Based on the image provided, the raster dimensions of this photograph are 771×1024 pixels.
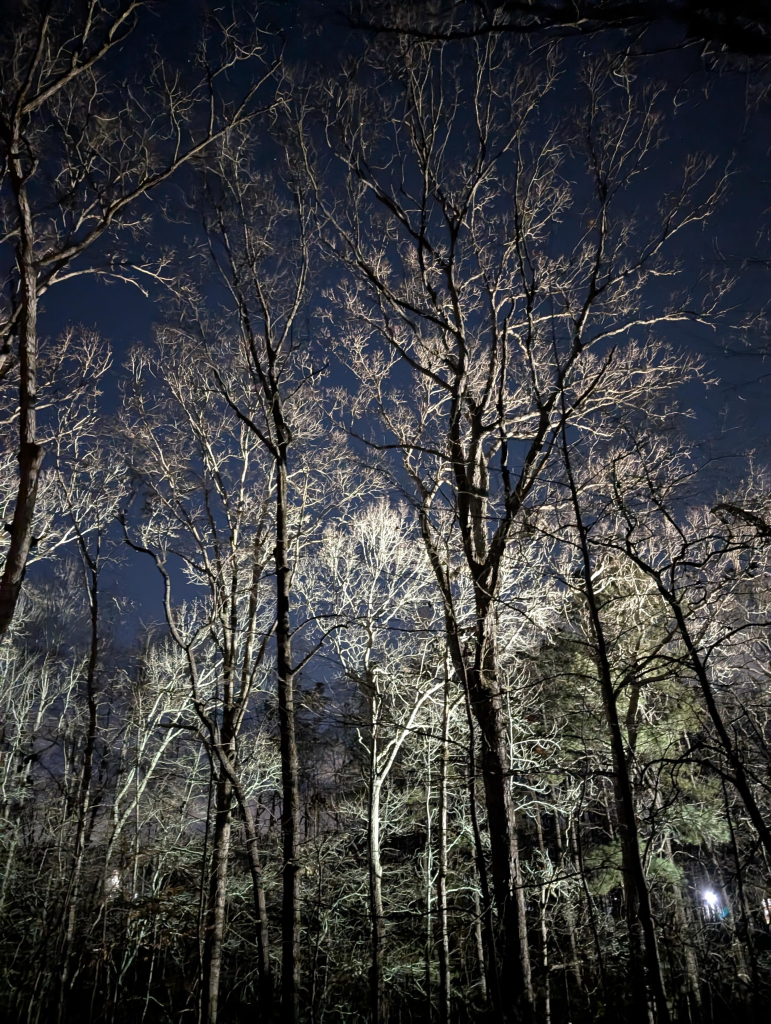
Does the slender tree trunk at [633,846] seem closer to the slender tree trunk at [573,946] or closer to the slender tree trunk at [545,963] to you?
the slender tree trunk at [573,946]

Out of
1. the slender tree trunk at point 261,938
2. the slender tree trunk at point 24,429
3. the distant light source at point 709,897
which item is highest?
the slender tree trunk at point 24,429

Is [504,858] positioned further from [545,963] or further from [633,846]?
[545,963]

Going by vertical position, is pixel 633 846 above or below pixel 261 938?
above

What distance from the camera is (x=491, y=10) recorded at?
139 inches

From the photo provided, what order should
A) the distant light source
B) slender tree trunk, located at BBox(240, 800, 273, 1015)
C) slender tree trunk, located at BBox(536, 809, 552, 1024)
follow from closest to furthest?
1. slender tree trunk, located at BBox(240, 800, 273, 1015)
2. slender tree trunk, located at BBox(536, 809, 552, 1024)
3. the distant light source

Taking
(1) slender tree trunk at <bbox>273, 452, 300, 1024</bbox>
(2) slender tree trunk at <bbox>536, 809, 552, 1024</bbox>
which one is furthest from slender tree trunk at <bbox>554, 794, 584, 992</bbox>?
(1) slender tree trunk at <bbox>273, 452, 300, 1024</bbox>

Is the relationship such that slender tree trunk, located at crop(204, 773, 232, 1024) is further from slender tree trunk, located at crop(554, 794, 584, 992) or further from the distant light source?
the distant light source

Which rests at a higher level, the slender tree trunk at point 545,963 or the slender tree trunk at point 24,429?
the slender tree trunk at point 24,429

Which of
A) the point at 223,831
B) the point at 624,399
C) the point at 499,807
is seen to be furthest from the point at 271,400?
the point at 223,831

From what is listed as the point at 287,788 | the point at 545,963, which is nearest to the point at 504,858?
the point at 287,788

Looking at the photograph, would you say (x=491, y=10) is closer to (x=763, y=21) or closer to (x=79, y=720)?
(x=763, y=21)

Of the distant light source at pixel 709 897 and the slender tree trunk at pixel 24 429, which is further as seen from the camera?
the distant light source at pixel 709 897

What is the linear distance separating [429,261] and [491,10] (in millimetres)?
3826

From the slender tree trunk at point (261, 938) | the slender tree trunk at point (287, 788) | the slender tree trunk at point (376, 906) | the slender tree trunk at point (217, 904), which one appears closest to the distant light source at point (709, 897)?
the slender tree trunk at point (376, 906)
